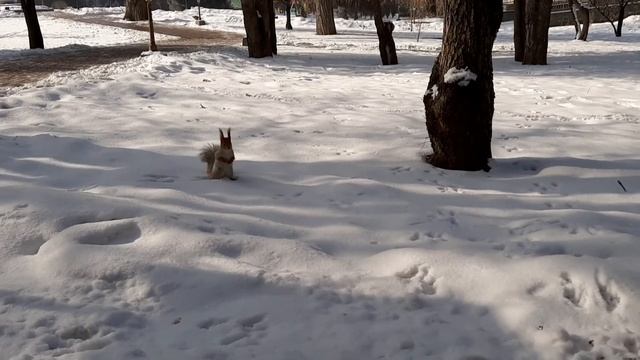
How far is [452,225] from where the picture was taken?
378 cm

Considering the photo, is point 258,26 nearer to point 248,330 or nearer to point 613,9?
point 248,330

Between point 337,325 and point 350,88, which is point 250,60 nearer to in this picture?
point 350,88

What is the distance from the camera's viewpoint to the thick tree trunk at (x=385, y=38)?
13047 millimetres

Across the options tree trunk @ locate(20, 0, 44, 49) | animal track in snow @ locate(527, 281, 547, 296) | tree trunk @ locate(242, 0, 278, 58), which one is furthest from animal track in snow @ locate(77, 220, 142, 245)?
tree trunk @ locate(20, 0, 44, 49)

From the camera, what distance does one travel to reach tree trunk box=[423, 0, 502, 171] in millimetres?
4664

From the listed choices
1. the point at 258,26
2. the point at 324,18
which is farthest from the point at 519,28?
the point at 324,18

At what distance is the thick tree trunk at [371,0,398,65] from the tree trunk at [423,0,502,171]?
843 centimetres

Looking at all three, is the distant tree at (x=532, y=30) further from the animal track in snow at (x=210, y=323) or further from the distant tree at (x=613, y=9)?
the distant tree at (x=613, y=9)

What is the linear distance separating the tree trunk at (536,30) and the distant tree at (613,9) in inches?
555

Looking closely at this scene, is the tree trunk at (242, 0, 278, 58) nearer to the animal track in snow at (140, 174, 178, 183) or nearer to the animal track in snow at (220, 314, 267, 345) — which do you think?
the animal track in snow at (140, 174, 178, 183)

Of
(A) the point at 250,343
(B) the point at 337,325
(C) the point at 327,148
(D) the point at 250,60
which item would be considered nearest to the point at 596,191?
(C) the point at 327,148

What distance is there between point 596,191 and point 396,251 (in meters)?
2.22

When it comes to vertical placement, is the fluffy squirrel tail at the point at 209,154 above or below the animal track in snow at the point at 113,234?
above

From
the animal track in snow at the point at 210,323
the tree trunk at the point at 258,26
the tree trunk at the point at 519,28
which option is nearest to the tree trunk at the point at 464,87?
the animal track in snow at the point at 210,323
